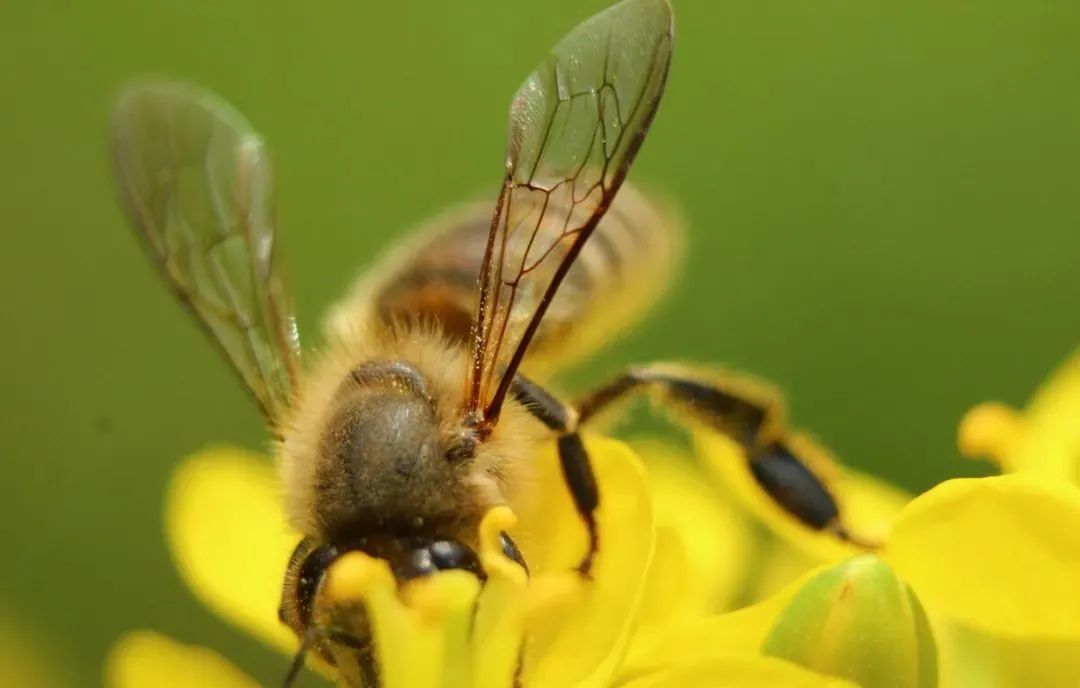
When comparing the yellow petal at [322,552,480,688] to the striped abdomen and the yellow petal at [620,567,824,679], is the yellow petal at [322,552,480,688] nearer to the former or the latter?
the yellow petal at [620,567,824,679]

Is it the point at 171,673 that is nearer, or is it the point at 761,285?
the point at 171,673

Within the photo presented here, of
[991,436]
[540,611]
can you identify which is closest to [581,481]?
[540,611]

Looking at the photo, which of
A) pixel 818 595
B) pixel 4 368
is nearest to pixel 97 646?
pixel 4 368

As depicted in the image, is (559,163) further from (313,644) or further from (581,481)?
(313,644)

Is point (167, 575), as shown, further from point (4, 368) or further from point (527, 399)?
point (527, 399)

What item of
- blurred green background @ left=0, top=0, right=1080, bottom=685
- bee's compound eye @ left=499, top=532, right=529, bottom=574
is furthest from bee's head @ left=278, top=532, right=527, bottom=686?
blurred green background @ left=0, top=0, right=1080, bottom=685
